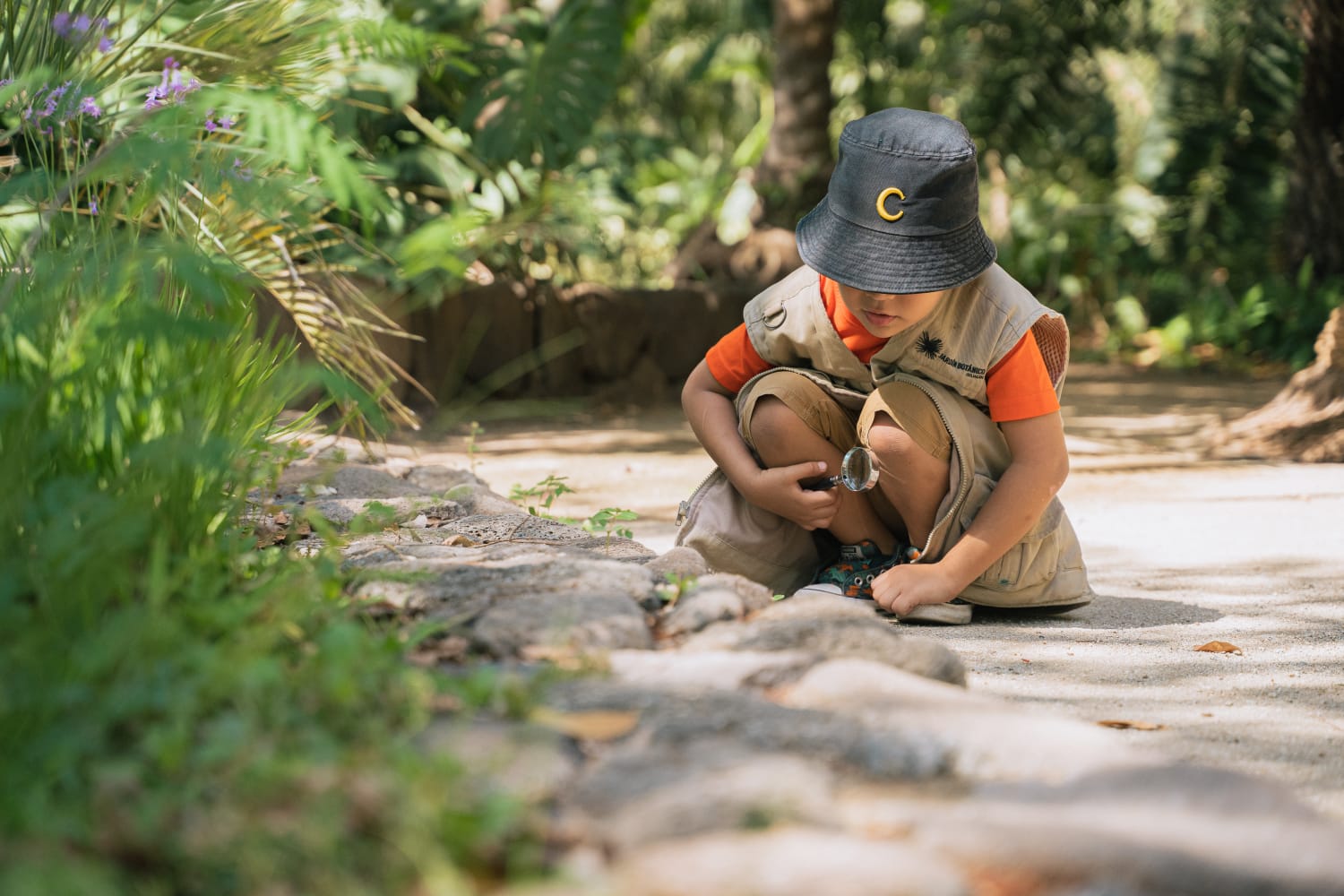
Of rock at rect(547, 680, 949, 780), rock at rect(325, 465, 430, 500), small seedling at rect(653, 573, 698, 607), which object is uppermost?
rock at rect(547, 680, 949, 780)

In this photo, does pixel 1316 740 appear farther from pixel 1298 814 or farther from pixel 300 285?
pixel 300 285

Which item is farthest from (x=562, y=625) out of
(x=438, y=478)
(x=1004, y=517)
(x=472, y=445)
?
(x=472, y=445)

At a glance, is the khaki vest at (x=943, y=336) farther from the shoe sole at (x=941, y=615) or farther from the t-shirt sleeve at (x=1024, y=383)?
the shoe sole at (x=941, y=615)

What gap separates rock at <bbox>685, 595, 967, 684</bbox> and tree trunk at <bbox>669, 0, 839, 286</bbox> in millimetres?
5327

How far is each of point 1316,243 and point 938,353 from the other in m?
6.10

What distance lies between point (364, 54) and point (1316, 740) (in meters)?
2.47

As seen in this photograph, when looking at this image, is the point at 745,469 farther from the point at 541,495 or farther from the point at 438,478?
the point at 438,478

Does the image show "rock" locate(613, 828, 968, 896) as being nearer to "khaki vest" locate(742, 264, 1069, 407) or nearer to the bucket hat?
the bucket hat

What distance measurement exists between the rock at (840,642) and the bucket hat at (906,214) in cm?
64

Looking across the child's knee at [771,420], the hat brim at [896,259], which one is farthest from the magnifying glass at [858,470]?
the hat brim at [896,259]

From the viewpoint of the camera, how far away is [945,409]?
224 cm

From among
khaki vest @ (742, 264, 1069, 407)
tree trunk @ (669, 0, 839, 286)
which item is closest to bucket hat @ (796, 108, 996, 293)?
khaki vest @ (742, 264, 1069, 407)

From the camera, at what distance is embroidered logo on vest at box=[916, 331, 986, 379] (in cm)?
220

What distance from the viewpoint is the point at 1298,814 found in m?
1.09
